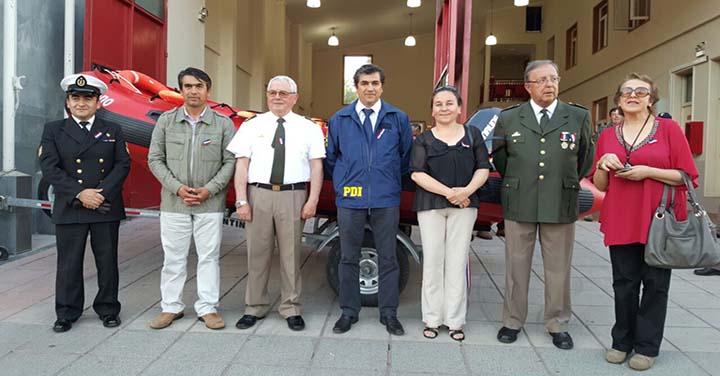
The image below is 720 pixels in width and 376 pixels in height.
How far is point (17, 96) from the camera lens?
5.38 metres

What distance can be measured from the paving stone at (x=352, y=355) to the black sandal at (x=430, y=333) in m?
0.26

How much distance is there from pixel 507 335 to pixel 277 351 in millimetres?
1340

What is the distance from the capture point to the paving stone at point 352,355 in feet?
9.12

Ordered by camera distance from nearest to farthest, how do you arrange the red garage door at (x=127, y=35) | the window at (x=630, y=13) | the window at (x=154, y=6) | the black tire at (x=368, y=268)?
the black tire at (x=368, y=268), the red garage door at (x=127, y=35), the window at (x=154, y=6), the window at (x=630, y=13)

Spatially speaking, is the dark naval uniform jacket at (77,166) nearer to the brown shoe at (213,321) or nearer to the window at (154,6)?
the brown shoe at (213,321)

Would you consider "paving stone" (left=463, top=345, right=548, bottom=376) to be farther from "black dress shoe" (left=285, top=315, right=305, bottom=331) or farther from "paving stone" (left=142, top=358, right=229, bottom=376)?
"paving stone" (left=142, top=358, right=229, bottom=376)

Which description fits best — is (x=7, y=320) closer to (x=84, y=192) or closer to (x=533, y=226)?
(x=84, y=192)

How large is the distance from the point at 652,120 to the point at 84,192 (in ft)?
10.4

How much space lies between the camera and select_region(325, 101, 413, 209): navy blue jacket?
316cm

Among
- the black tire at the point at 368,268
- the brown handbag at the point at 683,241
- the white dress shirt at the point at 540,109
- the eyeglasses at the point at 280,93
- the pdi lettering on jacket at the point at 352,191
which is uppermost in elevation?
the eyeglasses at the point at 280,93

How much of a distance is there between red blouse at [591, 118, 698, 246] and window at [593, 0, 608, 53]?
39.5 feet

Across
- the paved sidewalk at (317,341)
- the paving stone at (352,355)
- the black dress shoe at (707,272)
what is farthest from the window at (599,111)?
the paving stone at (352,355)

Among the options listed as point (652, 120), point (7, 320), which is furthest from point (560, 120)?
point (7, 320)

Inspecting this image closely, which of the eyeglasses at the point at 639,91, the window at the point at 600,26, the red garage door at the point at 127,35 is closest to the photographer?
the eyeglasses at the point at 639,91
